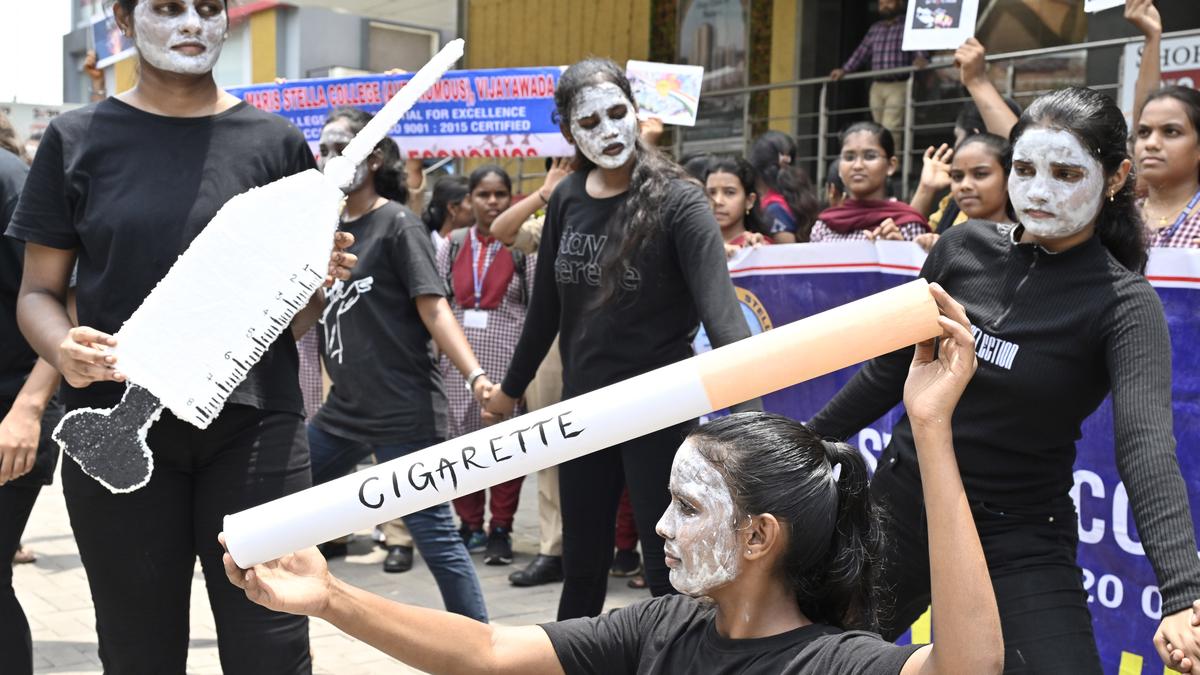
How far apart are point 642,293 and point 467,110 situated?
3.90 meters

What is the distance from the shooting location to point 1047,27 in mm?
10328

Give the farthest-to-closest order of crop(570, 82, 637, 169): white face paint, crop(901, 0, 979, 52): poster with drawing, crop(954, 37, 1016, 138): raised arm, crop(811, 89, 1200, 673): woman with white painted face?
1. crop(901, 0, 979, 52): poster with drawing
2. crop(954, 37, 1016, 138): raised arm
3. crop(570, 82, 637, 169): white face paint
4. crop(811, 89, 1200, 673): woman with white painted face

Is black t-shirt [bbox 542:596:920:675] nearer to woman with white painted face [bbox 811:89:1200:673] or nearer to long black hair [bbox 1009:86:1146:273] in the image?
woman with white painted face [bbox 811:89:1200:673]

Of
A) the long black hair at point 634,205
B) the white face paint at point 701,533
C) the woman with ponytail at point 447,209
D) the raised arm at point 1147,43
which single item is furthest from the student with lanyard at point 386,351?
the woman with ponytail at point 447,209

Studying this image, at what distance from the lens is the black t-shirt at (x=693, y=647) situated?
2035 mm

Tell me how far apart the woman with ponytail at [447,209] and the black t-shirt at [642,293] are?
4116 millimetres

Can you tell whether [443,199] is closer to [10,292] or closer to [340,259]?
[10,292]

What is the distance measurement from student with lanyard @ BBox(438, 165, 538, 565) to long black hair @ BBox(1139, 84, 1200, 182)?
10.7ft

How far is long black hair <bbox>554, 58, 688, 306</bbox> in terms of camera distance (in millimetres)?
3834

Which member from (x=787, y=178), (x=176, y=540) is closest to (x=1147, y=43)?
(x=787, y=178)

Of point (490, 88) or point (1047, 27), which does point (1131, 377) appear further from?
point (1047, 27)

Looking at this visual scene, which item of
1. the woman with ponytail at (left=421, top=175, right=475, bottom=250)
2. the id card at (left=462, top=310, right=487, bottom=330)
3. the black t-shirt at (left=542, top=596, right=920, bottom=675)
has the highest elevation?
the woman with ponytail at (left=421, top=175, right=475, bottom=250)

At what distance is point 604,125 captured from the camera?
3.99 m

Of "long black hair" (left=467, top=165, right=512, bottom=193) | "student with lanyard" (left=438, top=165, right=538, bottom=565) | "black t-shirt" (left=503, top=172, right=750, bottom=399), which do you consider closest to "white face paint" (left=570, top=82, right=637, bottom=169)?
"black t-shirt" (left=503, top=172, right=750, bottom=399)
